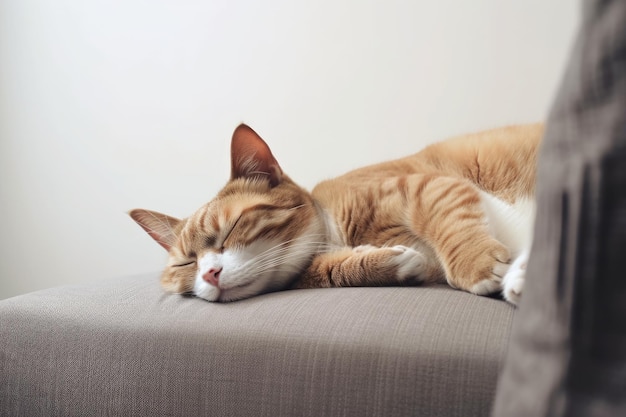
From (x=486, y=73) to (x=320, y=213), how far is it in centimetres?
87

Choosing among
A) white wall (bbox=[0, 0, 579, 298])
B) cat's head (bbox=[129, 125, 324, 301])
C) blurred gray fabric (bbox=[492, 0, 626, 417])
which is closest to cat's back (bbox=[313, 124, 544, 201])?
cat's head (bbox=[129, 125, 324, 301])

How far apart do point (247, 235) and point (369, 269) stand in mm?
292

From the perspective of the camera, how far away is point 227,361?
800mm

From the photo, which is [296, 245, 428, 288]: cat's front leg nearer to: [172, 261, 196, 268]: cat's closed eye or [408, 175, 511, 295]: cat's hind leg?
[408, 175, 511, 295]: cat's hind leg

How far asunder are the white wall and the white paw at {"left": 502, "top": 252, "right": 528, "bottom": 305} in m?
1.06

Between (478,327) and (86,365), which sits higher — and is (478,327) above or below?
above

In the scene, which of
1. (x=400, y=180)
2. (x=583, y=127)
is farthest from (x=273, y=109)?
(x=583, y=127)

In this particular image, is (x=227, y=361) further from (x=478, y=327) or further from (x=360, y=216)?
(x=360, y=216)

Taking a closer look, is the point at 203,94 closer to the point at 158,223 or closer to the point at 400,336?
the point at 158,223

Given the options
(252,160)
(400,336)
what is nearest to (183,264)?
(252,160)

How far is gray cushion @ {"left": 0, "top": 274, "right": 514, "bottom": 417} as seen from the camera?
2.22 ft

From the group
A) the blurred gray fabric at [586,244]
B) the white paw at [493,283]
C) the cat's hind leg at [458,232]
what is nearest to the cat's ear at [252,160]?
the cat's hind leg at [458,232]

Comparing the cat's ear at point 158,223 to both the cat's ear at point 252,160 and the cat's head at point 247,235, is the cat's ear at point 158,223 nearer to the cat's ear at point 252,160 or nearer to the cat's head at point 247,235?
the cat's head at point 247,235

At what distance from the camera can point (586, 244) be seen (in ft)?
1.03
